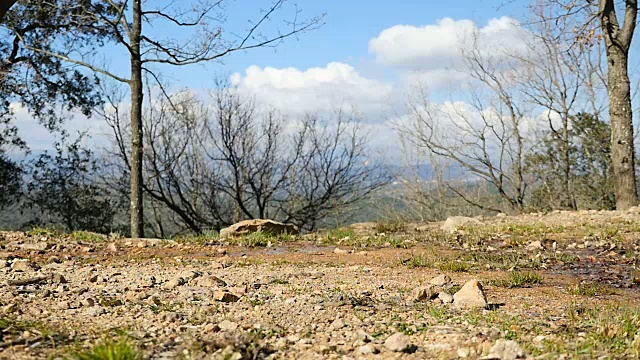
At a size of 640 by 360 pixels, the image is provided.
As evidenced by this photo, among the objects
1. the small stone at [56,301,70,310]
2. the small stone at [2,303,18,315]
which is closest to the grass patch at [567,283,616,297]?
the small stone at [56,301,70,310]

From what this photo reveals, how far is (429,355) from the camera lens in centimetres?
275

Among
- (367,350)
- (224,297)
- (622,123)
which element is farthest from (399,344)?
(622,123)

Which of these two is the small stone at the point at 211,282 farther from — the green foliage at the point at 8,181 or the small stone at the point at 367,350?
the green foliage at the point at 8,181

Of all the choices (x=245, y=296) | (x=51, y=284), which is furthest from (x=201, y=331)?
(x=51, y=284)

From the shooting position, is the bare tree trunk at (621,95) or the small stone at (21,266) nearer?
the small stone at (21,266)

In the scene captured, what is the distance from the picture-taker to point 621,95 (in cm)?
1099

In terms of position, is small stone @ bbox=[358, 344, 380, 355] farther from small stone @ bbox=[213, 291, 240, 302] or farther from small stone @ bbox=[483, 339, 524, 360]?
small stone @ bbox=[213, 291, 240, 302]

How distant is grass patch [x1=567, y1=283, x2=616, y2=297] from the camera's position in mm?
4418

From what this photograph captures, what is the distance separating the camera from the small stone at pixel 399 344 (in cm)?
275

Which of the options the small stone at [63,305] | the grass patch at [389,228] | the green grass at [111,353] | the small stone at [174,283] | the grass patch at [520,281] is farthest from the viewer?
the grass patch at [389,228]

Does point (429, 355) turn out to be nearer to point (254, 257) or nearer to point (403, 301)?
point (403, 301)

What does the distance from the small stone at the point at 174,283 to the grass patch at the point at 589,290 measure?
2886 mm

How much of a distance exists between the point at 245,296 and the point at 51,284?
4.95 feet

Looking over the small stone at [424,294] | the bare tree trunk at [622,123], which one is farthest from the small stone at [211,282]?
the bare tree trunk at [622,123]
